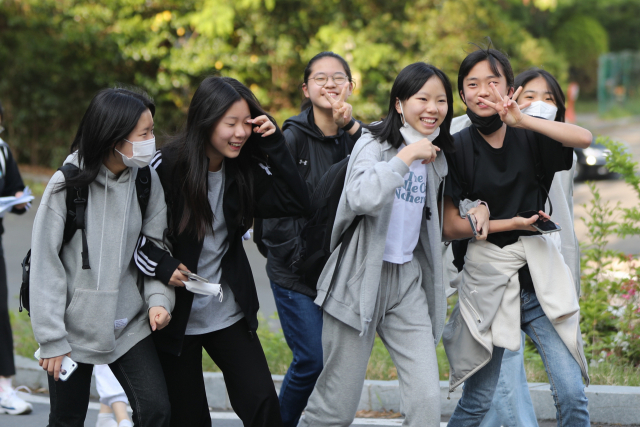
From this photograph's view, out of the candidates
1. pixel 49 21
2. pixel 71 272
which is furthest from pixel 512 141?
pixel 49 21

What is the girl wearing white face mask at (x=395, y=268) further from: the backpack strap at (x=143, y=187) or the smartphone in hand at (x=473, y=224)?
the backpack strap at (x=143, y=187)

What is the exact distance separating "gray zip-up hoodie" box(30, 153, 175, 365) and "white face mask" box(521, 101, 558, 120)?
1.83 meters

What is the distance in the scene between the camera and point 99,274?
9.67 ft

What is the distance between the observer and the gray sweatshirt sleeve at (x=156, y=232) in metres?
3.08

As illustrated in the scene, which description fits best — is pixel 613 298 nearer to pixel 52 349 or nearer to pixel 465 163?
pixel 465 163

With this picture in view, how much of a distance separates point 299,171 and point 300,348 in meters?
0.91

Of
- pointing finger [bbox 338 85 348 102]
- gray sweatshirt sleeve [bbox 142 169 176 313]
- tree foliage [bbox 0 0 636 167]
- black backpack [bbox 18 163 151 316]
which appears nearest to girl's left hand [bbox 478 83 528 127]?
pointing finger [bbox 338 85 348 102]

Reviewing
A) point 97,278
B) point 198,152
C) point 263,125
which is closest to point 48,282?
point 97,278

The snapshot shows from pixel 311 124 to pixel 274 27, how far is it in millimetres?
9249

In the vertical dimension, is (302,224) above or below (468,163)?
below

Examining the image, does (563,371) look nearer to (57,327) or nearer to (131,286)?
(131,286)

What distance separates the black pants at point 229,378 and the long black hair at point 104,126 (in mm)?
865

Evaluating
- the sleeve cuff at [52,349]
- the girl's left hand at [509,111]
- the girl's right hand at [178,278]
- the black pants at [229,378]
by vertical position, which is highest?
the girl's left hand at [509,111]

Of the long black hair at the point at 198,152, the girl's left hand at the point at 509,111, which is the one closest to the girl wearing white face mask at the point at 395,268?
the girl's left hand at the point at 509,111
